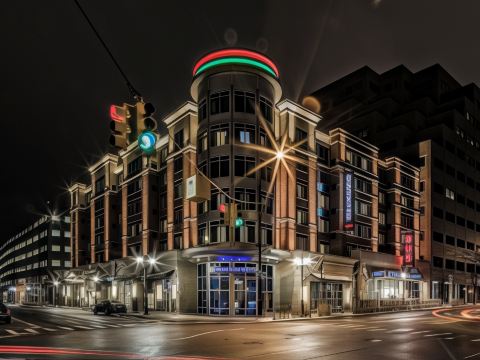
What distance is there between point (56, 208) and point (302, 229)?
85455mm

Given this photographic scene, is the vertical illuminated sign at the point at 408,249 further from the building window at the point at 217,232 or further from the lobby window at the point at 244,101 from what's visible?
the lobby window at the point at 244,101

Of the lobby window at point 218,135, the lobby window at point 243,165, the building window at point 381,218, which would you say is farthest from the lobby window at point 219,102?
the building window at point 381,218

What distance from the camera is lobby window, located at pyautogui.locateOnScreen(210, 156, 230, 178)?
4441cm

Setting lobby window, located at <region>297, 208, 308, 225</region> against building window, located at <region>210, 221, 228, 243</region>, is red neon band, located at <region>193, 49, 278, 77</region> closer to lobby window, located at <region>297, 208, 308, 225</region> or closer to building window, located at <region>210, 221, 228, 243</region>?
lobby window, located at <region>297, 208, 308, 225</region>

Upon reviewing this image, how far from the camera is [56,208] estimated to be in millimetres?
119188

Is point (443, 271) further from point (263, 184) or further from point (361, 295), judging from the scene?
point (263, 184)

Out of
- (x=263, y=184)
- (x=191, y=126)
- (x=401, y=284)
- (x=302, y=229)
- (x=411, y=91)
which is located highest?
(x=411, y=91)

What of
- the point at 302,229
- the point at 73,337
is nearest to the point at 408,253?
the point at 302,229

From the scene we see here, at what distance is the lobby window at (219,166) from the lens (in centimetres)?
4441

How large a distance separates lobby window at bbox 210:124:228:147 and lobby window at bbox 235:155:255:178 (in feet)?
7.06

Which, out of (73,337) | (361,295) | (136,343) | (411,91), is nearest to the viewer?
(136,343)

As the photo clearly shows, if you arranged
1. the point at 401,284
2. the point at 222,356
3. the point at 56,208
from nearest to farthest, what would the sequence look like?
the point at 222,356 → the point at 401,284 → the point at 56,208

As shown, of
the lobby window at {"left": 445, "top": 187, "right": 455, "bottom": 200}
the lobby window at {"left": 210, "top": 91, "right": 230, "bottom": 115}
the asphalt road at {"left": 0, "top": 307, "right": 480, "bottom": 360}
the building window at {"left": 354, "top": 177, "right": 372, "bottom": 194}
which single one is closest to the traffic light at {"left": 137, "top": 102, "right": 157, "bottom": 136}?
the asphalt road at {"left": 0, "top": 307, "right": 480, "bottom": 360}

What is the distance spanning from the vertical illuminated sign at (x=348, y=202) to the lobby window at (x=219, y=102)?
1758 centimetres
